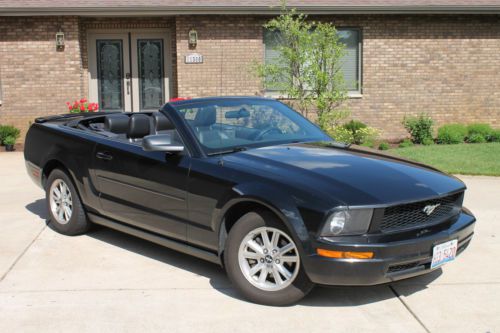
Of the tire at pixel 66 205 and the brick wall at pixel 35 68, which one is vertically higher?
the brick wall at pixel 35 68

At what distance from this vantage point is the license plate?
4671 mm

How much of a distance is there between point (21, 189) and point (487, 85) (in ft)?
37.8

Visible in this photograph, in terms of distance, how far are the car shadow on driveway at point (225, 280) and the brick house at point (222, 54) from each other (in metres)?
8.99

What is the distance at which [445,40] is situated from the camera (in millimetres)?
16016

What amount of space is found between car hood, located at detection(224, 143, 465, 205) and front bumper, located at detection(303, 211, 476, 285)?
0.97ft

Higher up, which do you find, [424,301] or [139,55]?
[139,55]

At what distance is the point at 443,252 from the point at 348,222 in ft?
2.71

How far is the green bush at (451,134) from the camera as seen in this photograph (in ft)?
49.7

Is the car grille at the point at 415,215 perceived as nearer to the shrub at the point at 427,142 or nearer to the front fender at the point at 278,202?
the front fender at the point at 278,202

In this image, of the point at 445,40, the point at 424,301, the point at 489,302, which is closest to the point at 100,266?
the point at 424,301


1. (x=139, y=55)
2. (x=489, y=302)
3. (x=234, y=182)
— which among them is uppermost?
(x=139, y=55)

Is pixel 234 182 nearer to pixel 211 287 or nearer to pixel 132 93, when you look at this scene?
pixel 211 287

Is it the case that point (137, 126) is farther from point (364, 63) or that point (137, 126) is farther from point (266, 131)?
point (364, 63)

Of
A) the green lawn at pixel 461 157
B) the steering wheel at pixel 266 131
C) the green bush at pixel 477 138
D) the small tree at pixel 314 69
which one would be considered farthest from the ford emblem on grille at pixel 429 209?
the green bush at pixel 477 138
